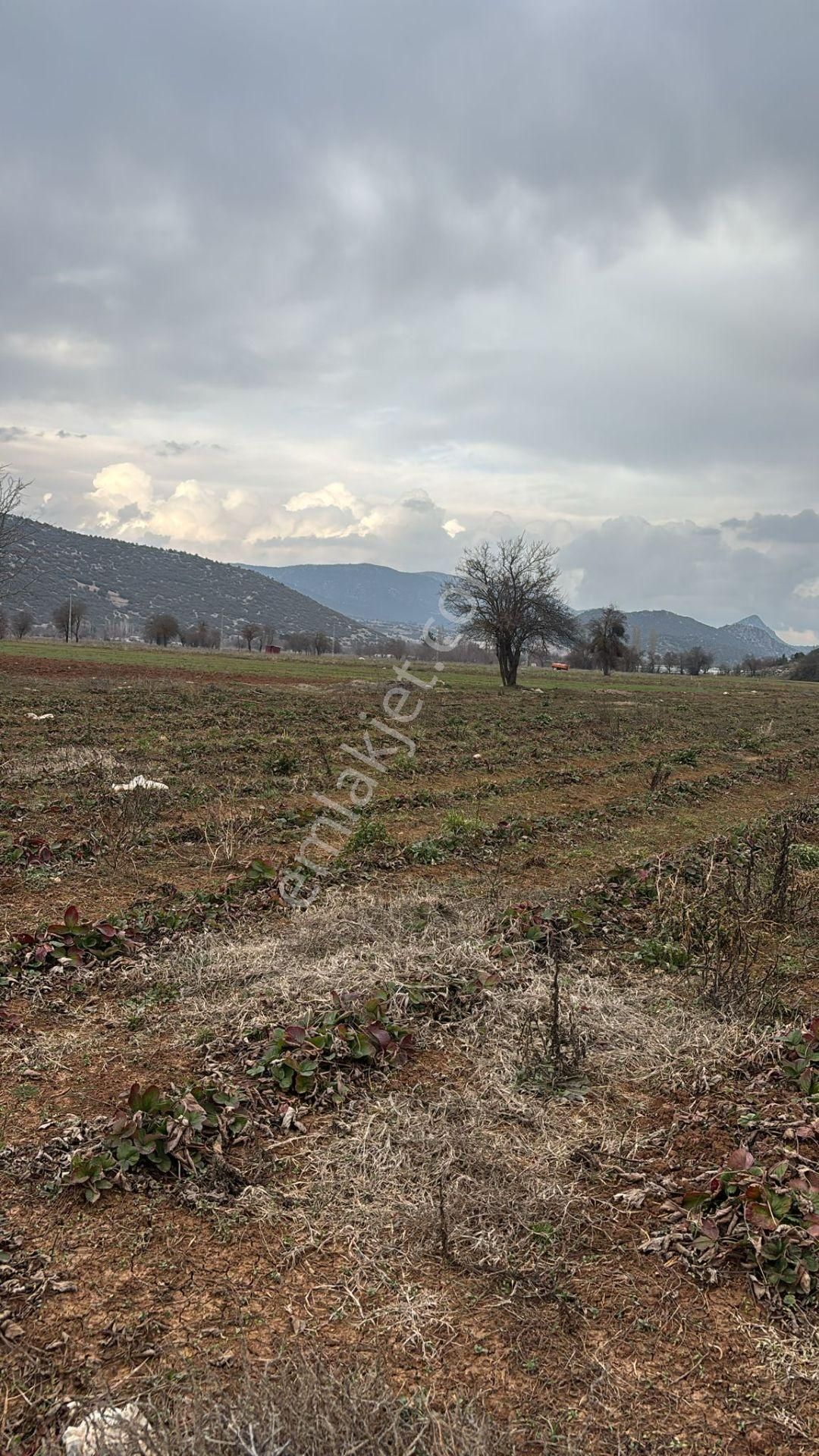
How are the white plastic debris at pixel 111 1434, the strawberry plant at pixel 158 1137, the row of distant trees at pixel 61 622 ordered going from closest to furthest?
1. the white plastic debris at pixel 111 1434
2. the strawberry plant at pixel 158 1137
3. the row of distant trees at pixel 61 622

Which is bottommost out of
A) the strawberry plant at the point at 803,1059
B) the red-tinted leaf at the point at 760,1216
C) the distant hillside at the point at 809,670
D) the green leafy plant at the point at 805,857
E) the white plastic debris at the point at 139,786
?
the red-tinted leaf at the point at 760,1216

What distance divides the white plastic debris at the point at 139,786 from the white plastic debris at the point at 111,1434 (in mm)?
9044

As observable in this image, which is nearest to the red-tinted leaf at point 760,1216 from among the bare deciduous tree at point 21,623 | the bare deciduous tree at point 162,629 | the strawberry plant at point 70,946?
the strawberry plant at point 70,946

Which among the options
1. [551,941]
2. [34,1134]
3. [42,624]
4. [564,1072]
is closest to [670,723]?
[551,941]

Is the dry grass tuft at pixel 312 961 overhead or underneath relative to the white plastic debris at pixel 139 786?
underneath

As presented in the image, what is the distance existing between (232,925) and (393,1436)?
484 centimetres

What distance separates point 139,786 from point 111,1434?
9596 millimetres

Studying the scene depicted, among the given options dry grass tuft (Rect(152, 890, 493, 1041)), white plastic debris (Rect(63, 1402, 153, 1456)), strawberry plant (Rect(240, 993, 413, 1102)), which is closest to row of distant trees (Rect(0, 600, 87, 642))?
dry grass tuft (Rect(152, 890, 493, 1041))

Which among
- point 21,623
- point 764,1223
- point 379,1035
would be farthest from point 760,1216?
point 21,623

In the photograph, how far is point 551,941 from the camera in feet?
22.0

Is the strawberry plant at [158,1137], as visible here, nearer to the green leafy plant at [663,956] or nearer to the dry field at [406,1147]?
the dry field at [406,1147]

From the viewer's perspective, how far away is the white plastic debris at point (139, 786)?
1137cm

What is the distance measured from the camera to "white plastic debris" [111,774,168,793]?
37.3 ft

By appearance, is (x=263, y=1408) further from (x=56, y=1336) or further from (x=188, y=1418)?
(x=56, y=1336)
